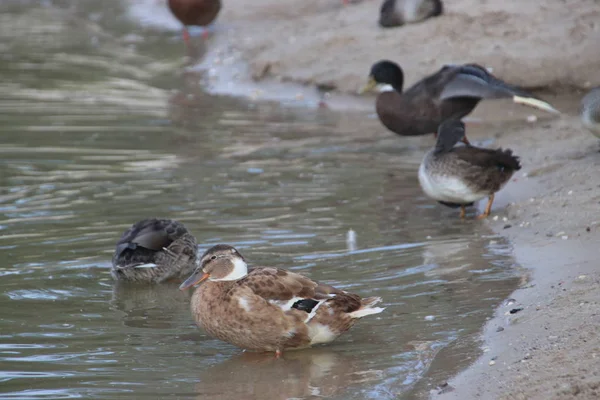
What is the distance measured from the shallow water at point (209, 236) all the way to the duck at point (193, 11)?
12.4 feet

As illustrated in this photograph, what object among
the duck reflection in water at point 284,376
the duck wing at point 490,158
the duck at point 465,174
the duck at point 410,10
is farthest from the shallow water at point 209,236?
the duck at point 410,10

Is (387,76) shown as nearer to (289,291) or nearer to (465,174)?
(465,174)

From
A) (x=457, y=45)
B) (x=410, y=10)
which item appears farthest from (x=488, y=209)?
(x=410, y=10)

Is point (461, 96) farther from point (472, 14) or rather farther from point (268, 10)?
point (268, 10)

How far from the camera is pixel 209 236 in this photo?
911cm

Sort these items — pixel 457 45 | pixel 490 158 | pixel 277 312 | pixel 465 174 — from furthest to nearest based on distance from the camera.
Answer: pixel 457 45
pixel 490 158
pixel 465 174
pixel 277 312

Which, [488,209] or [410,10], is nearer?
[488,209]

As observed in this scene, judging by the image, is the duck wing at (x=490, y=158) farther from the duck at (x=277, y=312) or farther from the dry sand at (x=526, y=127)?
the duck at (x=277, y=312)

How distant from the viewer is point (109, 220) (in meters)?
9.59

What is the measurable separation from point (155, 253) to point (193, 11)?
12.7 meters

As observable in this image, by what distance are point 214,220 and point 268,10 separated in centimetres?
1279

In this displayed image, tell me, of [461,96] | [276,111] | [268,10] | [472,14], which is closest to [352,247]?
[461,96]

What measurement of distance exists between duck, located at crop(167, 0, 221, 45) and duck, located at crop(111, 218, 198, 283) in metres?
12.4

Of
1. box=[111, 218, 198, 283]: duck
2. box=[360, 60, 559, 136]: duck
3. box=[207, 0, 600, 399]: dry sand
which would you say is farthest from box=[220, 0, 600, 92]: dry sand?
box=[111, 218, 198, 283]: duck
